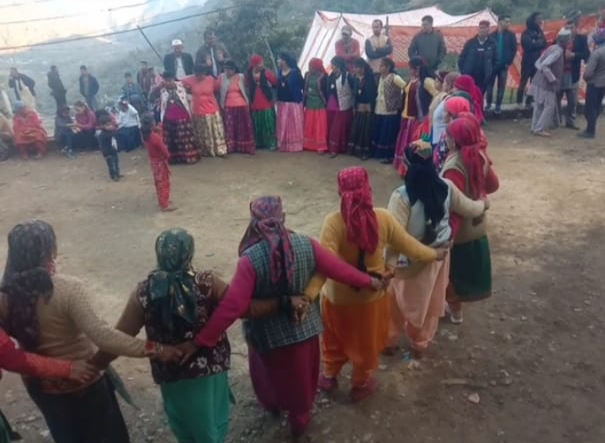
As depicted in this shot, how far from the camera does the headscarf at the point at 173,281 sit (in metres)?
2.40

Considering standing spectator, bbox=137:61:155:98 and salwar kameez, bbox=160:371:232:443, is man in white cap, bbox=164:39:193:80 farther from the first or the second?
salwar kameez, bbox=160:371:232:443

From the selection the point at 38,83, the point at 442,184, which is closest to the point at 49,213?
the point at 442,184

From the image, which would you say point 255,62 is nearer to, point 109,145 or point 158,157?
point 109,145

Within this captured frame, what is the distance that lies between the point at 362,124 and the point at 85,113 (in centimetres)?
529

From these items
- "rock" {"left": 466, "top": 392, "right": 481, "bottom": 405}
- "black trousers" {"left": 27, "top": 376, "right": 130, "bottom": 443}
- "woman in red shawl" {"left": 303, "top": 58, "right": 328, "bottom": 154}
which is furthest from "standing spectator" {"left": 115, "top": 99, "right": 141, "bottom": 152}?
"rock" {"left": 466, "top": 392, "right": 481, "bottom": 405}

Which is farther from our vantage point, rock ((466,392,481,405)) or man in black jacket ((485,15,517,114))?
man in black jacket ((485,15,517,114))

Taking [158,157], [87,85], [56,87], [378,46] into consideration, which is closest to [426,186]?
[158,157]

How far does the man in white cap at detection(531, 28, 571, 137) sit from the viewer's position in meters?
8.70

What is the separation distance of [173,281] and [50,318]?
0.57 meters

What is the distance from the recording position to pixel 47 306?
7.91ft

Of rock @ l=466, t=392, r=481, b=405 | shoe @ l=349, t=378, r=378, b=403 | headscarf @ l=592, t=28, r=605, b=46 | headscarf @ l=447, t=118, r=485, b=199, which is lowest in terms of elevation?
rock @ l=466, t=392, r=481, b=405

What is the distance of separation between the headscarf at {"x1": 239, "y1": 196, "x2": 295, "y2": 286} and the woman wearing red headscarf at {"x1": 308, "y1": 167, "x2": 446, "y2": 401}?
227 mm

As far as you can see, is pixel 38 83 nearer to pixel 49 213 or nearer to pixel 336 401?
pixel 49 213

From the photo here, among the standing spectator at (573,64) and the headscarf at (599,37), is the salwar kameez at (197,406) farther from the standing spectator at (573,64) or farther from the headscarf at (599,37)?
the headscarf at (599,37)
